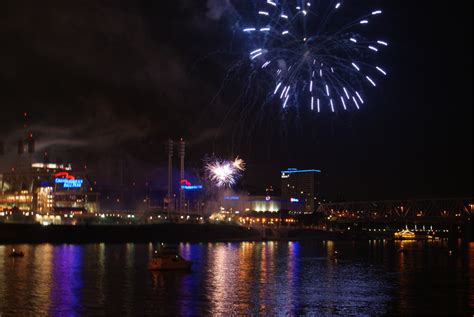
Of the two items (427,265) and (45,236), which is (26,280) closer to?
(427,265)

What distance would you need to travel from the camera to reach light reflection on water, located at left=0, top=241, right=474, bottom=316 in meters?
35.1

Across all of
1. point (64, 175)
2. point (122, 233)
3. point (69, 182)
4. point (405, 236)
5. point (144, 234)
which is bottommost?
point (405, 236)

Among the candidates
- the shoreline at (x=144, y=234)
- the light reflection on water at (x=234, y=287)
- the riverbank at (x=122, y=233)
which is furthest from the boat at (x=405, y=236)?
the light reflection on water at (x=234, y=287)

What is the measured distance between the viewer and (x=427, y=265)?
6384 centimetres

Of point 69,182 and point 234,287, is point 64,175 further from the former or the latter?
point 234,287

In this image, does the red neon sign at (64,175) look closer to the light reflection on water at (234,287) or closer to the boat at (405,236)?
the boat at (405,236)

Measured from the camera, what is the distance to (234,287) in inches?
1718

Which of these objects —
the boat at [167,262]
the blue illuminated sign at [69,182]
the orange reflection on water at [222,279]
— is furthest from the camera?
the blue illuminated sign at [69,182]

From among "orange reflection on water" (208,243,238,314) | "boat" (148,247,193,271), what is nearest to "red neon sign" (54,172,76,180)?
"orange reflection on water" (208,243,238,314)

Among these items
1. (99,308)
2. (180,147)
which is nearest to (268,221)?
(180,147)

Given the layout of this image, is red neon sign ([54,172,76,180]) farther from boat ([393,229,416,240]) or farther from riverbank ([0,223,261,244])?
boat ([393,229,416,240])

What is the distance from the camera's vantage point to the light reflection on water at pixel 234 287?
115ft

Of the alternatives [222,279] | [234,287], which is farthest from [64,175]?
[234,287]

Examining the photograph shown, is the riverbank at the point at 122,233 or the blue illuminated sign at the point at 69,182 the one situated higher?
the blue illuminated sign at the point at 69,182
